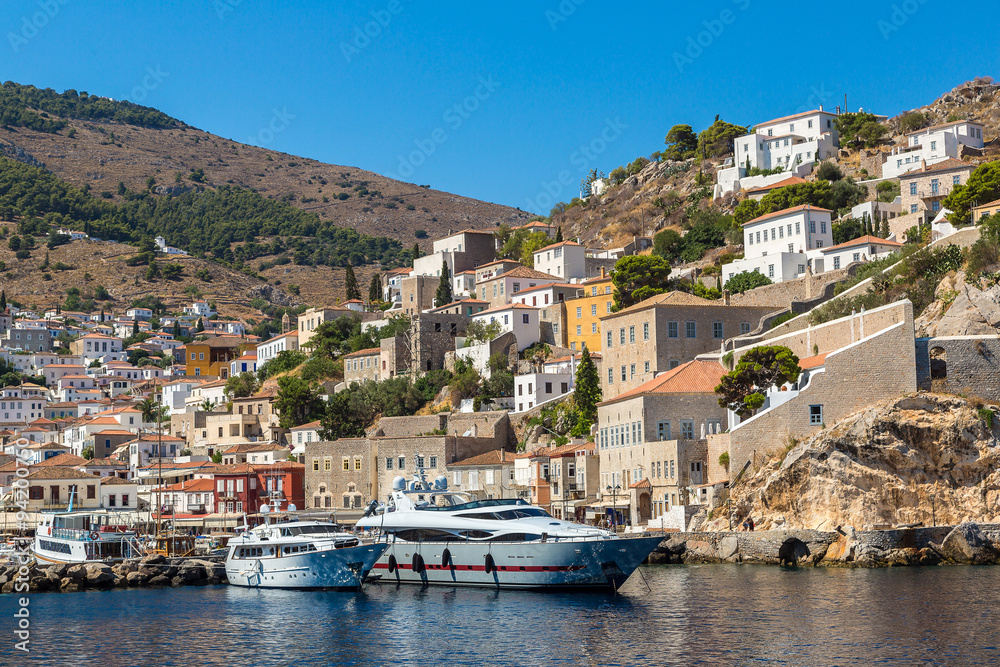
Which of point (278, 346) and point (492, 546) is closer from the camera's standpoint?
point (492, 546)

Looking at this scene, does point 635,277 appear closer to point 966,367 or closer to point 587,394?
point 587,394

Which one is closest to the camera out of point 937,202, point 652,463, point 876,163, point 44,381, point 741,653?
point 741,653

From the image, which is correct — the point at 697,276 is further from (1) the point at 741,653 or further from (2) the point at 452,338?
(1) the point at 741,653

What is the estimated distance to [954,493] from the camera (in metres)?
47.2

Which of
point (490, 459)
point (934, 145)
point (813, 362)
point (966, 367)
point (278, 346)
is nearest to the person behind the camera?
point (966, 367)

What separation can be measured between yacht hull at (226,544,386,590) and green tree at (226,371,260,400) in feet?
157

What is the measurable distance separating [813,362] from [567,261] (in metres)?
41.5

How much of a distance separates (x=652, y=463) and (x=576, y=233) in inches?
2385

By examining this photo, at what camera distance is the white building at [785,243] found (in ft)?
244

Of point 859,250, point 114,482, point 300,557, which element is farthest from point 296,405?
point 859,250

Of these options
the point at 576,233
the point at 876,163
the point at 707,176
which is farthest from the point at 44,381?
the point at 876,163

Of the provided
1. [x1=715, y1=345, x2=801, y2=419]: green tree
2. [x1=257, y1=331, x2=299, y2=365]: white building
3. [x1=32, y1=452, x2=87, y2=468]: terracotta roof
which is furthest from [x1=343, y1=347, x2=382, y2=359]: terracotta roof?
[x1=715, y1=345, x2=801, y2=419]: green tree

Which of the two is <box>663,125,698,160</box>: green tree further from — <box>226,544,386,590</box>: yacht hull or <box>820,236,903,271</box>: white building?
<box>226,544,386,590</box>: yacht hull

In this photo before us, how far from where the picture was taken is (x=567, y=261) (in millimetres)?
91375
